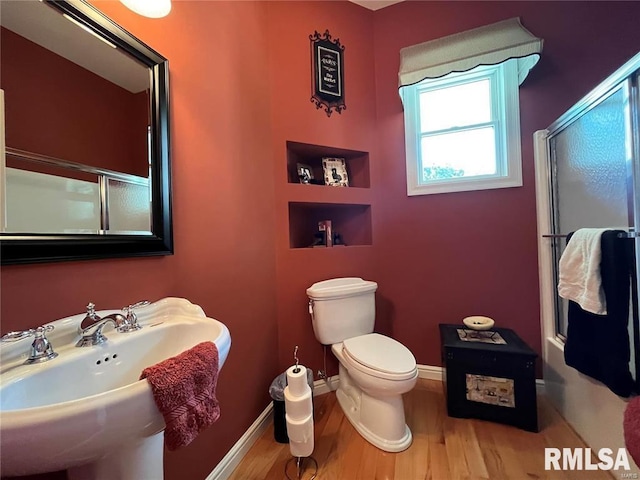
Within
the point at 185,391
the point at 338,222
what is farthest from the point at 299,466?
the point at 338,222

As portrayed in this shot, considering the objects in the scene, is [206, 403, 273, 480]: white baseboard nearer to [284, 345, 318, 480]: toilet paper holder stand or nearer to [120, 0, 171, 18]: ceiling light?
[284, 345, 318, 480]: toilet paper holder stand

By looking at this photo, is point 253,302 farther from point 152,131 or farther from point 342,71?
point 342,71

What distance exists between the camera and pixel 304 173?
6.54 ft

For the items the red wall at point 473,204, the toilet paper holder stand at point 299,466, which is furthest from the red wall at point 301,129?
the toilet paper holder stand at point 299,466

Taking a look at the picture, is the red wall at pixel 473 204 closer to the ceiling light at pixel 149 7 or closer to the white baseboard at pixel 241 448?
the white baseboard at pixel 241 448

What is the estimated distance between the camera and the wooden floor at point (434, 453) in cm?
124

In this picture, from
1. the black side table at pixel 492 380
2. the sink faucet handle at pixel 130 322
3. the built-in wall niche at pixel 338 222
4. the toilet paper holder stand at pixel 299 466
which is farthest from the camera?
the built-in wall niche at pixel 338 222

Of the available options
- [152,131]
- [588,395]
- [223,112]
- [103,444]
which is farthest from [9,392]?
[588,395]

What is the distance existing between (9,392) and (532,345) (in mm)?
2427

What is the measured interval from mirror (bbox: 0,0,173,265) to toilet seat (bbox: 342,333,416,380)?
105 cm

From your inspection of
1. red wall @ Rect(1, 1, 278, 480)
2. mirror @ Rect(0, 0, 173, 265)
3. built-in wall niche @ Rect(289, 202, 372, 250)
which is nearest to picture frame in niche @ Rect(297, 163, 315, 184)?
built-in wall niche @ Rect(289, 202, 372, 250)

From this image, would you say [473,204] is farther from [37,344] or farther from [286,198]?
[37,344]

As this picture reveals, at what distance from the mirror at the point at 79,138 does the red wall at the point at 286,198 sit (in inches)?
2.8

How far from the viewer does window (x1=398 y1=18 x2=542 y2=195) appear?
1761mm
